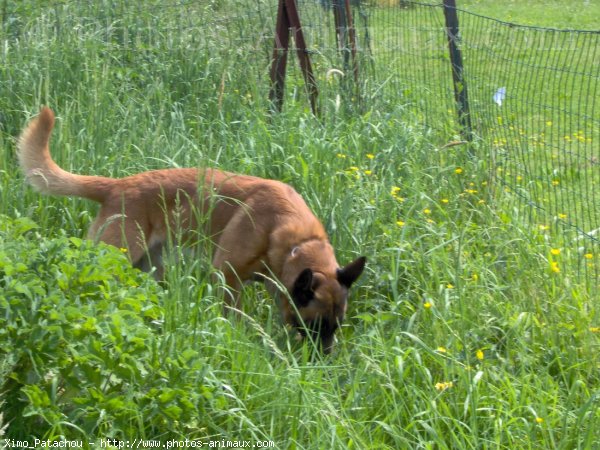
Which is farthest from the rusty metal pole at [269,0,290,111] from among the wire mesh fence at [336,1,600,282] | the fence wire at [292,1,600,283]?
the wire mesh fence at [336,1,600,282]

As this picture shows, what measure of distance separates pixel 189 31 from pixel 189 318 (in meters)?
4.78

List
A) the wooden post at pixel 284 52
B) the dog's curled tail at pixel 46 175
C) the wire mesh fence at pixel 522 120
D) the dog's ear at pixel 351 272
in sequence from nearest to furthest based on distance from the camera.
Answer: the dog's ear at pixel 351 272, the dog's curled tail at pixel 46 175, the wire mesh fence at pixel 522 120, the wooden post at pixel 284 52

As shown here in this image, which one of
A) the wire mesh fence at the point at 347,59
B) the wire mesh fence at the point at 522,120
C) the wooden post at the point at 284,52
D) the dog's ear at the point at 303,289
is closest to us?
the dog's ear at the point at 303,289

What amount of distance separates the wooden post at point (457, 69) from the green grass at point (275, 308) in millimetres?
273

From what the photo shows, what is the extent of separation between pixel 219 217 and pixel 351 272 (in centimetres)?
97

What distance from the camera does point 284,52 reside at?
7.47m

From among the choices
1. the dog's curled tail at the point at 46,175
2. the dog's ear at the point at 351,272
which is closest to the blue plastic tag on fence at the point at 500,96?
the dog's ear at the point at 351,272

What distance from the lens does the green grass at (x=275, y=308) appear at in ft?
11.6

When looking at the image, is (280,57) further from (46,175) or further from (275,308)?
(275,308)

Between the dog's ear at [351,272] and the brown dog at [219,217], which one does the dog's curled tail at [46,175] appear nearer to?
the brown dog at [219,217]

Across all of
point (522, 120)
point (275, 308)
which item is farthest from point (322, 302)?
point (522, 120)

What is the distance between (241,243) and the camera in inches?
204

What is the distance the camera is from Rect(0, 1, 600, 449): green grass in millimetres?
3531

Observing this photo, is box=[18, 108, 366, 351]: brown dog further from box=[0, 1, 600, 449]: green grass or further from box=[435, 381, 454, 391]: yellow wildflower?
box=[435, 381, 454, 391]: yellow wildflower
